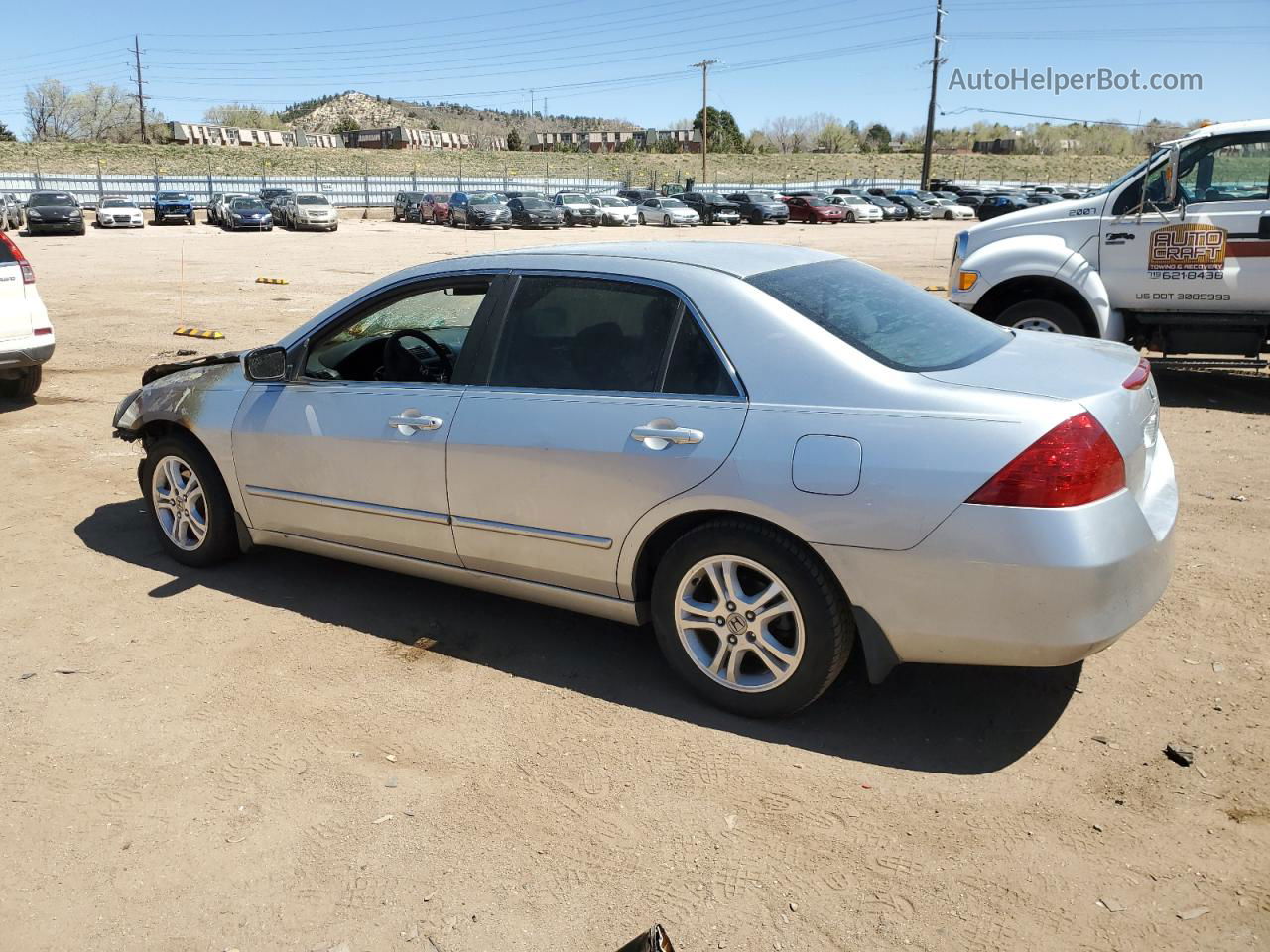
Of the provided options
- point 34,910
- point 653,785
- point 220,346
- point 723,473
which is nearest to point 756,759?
point 653,785

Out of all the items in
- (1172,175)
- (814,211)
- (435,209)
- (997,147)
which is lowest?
(1172,175)

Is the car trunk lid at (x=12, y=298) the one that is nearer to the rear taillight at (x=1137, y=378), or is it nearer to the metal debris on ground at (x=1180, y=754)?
the rear taillight at (x=1137, y=378)

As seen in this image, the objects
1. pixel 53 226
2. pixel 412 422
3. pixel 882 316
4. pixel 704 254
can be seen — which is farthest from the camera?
pixel 53 226

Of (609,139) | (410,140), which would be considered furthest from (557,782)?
(609,139)

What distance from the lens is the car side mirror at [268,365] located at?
15.6ft

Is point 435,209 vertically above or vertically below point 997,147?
below

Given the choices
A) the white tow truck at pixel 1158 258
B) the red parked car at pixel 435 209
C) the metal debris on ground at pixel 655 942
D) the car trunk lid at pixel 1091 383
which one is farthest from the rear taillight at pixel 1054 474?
the red parked car at pixel 435 209

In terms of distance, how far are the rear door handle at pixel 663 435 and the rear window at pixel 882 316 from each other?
1.89 feet

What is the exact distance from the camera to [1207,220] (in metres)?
8.52

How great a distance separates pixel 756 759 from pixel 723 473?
963mm

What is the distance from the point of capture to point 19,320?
Result: 337 inches

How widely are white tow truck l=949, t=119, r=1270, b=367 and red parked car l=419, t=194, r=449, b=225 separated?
130ft

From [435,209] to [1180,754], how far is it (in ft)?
152

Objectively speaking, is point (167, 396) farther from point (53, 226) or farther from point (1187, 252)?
point (53, 226)
